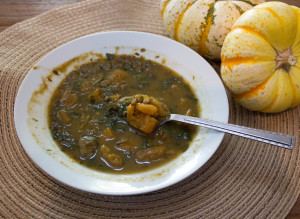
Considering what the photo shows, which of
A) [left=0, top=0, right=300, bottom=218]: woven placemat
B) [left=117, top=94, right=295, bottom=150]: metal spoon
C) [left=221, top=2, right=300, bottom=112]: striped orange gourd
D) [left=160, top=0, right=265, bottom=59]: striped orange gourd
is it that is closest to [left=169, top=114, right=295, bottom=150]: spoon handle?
[left=117, top=94, right=295, bottom=150]: metal spoon

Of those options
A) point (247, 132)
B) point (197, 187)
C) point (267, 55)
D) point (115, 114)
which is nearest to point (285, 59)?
point (267, 55)

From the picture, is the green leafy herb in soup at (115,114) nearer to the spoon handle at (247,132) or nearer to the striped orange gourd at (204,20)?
the spoon handle at (247,132)

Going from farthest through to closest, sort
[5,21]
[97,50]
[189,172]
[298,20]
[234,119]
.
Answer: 1. [5,21]
2. [97,50]
3. [234,119]
4. [298,20]
5. [189,172]

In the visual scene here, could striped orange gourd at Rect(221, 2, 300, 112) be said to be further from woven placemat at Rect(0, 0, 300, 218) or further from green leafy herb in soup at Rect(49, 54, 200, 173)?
green leafy herb in soup at Rect(49, 54, 200, 173)

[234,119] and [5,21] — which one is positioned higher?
[5,21]

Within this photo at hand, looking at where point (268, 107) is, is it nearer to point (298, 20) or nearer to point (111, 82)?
point (298, 20)

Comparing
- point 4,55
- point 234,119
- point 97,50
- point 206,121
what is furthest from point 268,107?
point 4,55

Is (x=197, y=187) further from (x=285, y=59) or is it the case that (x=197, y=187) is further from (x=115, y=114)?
(x=285, y=59)
